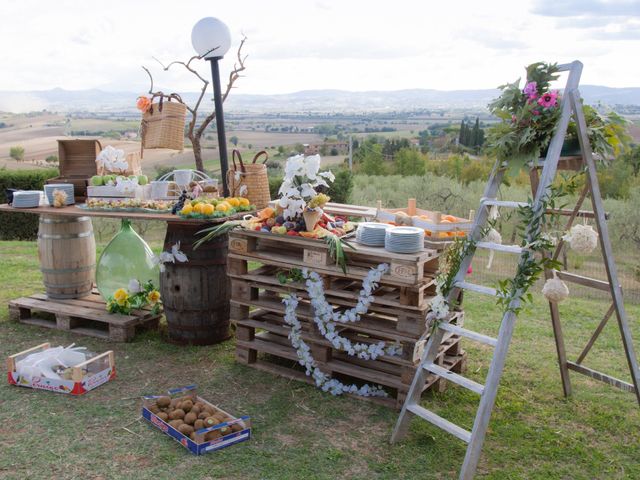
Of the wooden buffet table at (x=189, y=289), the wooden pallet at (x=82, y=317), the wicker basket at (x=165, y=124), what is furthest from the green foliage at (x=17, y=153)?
the wooden buffet table at (x=189, y=289)

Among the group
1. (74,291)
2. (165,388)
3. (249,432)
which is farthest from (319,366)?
(74,291)

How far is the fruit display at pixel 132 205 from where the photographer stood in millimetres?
5242

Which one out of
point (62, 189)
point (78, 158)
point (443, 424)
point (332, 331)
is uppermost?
point (78, 158)

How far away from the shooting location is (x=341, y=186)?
11625 millimetres

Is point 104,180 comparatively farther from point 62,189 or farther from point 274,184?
point 274,184

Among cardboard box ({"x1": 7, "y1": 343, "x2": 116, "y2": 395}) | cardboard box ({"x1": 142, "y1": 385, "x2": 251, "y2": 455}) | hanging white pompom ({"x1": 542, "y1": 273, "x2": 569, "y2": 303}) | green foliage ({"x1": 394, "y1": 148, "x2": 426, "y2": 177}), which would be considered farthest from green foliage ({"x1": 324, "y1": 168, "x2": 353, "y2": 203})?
hanging white pompom ({"x1": 542, "y1": 273, "x2": 569, "y2": 303})

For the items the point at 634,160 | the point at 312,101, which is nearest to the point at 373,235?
the point at 634,160

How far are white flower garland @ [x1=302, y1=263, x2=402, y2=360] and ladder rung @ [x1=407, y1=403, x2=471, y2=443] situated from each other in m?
0.61

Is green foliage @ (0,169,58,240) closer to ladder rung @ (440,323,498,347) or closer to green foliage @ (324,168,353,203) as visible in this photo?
green foliage @ (324,168,353,203)

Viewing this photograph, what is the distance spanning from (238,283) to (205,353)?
78 cm

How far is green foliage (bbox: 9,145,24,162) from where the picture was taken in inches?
611

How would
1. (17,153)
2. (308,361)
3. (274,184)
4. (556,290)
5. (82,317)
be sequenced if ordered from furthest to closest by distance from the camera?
Answer: (17,153) < (274,184) < (82,317) < (308,361) < (556,290)

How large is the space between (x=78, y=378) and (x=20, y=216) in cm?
769

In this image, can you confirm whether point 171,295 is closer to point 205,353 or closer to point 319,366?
point 205,353
